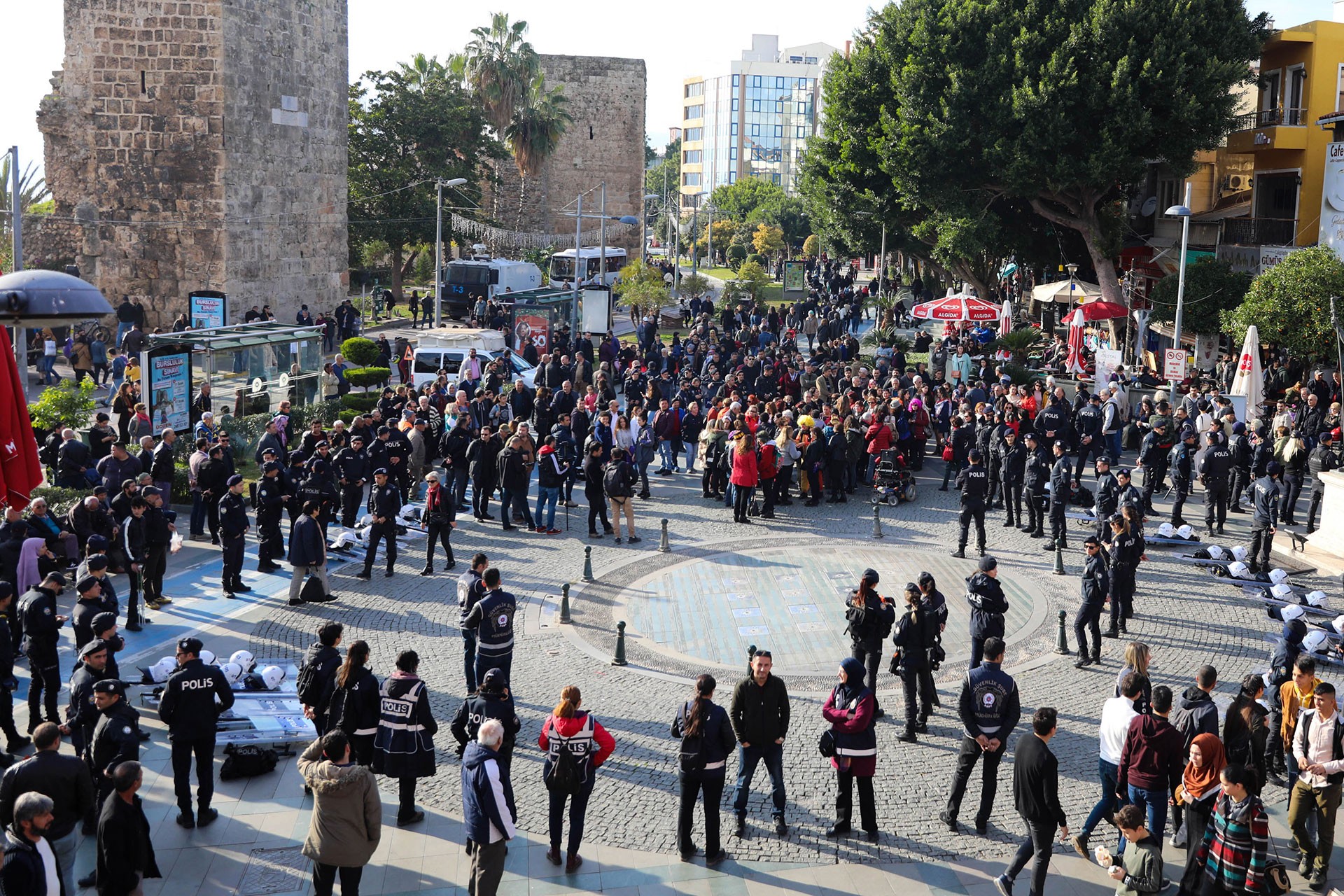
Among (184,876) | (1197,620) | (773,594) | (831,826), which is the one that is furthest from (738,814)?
(1197,620)

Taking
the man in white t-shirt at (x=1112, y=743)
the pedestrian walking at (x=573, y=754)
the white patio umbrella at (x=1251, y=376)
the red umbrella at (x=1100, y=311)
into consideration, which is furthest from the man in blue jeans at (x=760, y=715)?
the red umbrella at (x=1100, y=311)

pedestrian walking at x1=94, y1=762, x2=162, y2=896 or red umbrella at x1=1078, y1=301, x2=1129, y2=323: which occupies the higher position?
red umbrella at x1=1078, y1=301, x2=1129, y2=323

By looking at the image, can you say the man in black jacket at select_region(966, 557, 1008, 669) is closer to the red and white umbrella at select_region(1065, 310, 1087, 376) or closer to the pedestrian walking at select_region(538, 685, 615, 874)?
the pedestrian walking at select_region(538, 685, 615, 874)

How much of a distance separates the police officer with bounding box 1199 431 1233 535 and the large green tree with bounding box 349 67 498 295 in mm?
34680

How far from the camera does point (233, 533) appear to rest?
51.3ft

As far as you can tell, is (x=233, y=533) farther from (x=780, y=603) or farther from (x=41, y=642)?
(x=780, y=603)

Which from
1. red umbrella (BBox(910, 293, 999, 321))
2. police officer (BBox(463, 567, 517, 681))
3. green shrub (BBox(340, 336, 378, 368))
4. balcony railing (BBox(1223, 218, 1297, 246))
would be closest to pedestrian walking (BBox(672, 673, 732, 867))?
police officer (BBox(463, 567, 517, 681))

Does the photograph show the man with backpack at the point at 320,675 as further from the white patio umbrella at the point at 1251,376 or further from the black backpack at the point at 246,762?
the white patio umbrella at the point at 1251,376

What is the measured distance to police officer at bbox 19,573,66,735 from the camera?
11281 mm

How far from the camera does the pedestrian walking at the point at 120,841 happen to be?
26.0ft

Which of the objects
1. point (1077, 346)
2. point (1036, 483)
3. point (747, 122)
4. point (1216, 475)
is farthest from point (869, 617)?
point (747, 122)

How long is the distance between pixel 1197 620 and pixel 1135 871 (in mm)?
8253

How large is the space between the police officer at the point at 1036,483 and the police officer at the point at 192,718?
12.8 meters

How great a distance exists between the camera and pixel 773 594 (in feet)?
54.7
